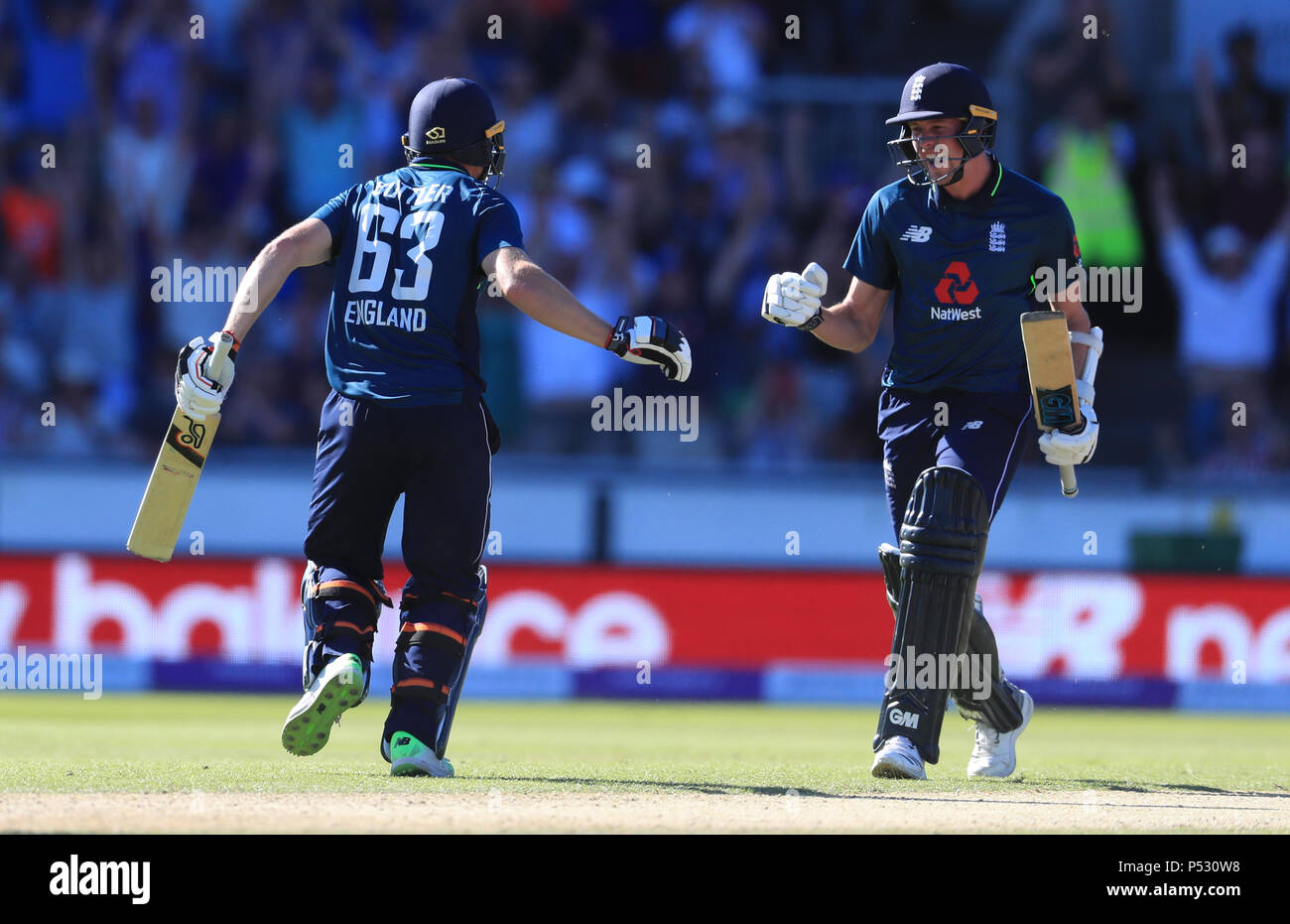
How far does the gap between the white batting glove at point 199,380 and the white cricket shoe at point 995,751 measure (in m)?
2.79

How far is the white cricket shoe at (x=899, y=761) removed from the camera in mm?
6152

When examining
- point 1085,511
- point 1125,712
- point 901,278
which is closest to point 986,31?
point 1085,511

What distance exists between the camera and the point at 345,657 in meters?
5.77

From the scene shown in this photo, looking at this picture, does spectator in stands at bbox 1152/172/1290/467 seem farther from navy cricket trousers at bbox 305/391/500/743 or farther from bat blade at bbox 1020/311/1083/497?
navy cricket trousers at bbox 305/391/500/743

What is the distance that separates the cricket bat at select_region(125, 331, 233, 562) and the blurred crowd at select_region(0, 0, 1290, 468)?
6.46 metres

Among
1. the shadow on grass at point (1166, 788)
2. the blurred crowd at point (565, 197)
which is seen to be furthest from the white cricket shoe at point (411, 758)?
the blurred crowd at point (565, 197)

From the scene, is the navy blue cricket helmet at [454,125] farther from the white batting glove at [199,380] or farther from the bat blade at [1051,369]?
the bat blade at [1051,369]

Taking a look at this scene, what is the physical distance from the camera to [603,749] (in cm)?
823

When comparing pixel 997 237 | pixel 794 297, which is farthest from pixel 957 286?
pixel 794 297

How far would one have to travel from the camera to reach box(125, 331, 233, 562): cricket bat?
627cm

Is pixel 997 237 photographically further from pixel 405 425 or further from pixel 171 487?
pixel 171 487

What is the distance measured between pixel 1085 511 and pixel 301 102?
6.18 meters

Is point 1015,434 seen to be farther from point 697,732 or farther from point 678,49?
point 678,49

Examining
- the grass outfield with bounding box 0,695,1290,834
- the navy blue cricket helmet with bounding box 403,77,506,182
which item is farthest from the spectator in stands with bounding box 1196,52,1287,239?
the navy blue cricket helmet with bounding box 403,77,506,182
